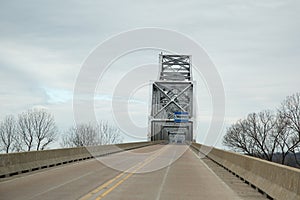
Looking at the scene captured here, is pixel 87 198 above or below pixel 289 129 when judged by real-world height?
below

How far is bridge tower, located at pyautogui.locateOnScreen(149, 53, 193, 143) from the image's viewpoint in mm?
101000

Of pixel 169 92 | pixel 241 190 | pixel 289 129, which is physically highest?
pixel 169 92

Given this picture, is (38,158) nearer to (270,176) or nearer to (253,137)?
(270,176)

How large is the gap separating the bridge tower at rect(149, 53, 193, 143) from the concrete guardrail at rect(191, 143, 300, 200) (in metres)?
79.0

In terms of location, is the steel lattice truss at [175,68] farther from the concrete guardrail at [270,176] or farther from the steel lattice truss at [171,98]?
the concrete guardrail at [270,176]

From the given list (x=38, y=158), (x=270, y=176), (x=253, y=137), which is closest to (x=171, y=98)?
(x=253, y=137)

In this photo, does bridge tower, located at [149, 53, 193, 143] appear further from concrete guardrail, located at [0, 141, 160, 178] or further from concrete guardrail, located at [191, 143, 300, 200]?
concrete guardrail, located at [191, 143, 300, 200]

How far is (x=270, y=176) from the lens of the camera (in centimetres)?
1232

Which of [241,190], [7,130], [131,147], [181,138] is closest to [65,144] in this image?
[7,130]

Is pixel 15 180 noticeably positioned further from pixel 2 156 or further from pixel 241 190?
pixel 241 190

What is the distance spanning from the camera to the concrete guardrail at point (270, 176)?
385 inches

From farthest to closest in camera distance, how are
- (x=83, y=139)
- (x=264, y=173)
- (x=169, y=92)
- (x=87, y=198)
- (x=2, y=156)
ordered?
(x=169, y=92) → (x=83, y=139) → (x=2, y=156) → (x=264, y=173) → (x=87, y=198)

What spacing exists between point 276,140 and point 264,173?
174 feet

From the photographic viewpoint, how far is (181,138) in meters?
125
